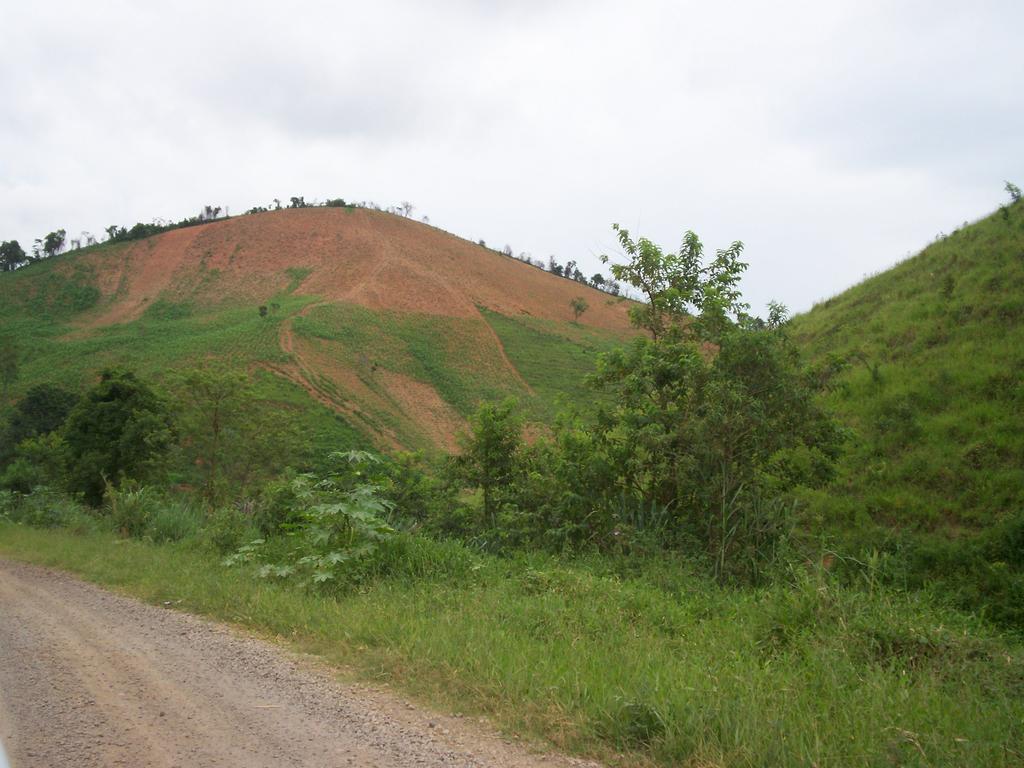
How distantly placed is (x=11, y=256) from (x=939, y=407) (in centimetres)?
9115

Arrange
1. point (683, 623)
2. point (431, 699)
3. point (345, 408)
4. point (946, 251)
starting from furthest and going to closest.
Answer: point (345, 408)
point (946, 251)
point (683, 623)
point (431, 699)

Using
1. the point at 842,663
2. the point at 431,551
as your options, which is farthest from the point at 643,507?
the point at 842,663

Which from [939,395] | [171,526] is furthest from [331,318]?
[939,395]

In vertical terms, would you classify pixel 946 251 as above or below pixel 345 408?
above

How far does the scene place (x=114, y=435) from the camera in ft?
62.3

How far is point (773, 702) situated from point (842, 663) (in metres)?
0.94

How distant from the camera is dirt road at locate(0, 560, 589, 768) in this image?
3492mm

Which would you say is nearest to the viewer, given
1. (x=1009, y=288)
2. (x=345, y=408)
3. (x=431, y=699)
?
(x=431, y=699)

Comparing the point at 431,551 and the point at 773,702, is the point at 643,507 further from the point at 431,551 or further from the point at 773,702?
the point at 773,702

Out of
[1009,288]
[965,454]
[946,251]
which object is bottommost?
[965,454]

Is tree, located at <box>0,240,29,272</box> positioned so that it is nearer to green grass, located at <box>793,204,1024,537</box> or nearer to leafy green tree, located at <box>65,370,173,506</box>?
leafy green tree, located at <box>65,370,173,506</box>

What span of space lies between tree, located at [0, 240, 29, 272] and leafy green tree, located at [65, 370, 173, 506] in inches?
2815

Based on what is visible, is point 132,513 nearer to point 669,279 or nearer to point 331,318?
point 669,279

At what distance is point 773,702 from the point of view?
3830 millimetres
